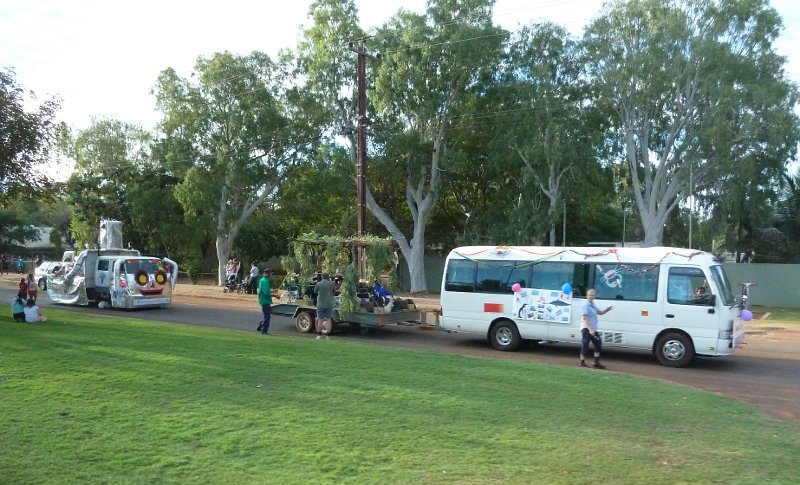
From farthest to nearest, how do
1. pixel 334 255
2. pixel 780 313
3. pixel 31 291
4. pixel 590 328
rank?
pixel 780 313, pixel 31 291, pixel 334 255, pixel 590 328

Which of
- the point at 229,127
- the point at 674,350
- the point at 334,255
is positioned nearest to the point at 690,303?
the point at 674,350

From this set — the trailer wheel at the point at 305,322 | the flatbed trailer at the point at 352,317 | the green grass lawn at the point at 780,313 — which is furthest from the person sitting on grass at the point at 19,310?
the green grass lawn at the point at 780,313

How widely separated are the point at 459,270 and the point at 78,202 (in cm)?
3435

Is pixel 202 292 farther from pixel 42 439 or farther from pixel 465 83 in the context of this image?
pixel 42 439

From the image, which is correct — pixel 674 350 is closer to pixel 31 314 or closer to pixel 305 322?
pixel 305 322

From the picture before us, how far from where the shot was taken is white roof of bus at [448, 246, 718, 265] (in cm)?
1368

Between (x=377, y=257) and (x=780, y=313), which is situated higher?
(x=377, y=257)

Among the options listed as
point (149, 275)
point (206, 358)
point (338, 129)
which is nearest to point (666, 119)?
point (338, 129)

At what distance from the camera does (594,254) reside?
14570mm

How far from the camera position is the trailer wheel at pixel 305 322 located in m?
17.8

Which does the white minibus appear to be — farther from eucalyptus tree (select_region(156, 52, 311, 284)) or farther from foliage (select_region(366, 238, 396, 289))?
eucalyptus tree (select_region(156, 52, 311, 284))

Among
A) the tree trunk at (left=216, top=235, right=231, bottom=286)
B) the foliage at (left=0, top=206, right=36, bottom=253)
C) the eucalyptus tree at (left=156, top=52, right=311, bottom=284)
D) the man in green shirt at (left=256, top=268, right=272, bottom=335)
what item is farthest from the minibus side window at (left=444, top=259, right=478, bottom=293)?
the foliage at (left=0, top=206, right=36, bottom=253)

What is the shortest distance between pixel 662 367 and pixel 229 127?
27.6 m

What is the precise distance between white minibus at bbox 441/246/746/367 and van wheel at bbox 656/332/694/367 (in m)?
0.02
